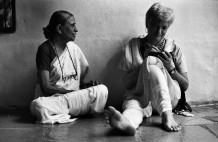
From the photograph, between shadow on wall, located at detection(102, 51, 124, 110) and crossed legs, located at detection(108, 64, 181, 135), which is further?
shadow on wall, located at detection(102, 51, 124, 110)

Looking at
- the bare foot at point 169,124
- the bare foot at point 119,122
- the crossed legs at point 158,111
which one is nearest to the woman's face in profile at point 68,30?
the crossed legs at point 158,111

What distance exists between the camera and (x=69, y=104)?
12.6ft

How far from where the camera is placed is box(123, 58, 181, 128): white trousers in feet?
11.0

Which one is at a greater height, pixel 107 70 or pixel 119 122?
pixel 107 70

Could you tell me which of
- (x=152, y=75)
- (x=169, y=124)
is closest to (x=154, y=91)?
(x=152, y=75)

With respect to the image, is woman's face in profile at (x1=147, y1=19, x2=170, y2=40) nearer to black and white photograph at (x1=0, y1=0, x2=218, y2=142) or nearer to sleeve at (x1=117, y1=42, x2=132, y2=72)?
black and white photograph at (x1=0, y1=0, x2=218, y2=142)

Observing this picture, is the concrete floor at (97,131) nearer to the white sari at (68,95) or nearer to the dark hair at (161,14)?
the white sari at (68,95)

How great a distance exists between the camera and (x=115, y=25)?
14.5ft

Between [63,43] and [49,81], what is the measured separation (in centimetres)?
51

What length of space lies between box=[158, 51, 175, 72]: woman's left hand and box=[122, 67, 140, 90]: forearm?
327 millimetres

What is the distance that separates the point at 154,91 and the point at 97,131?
718 millimetres

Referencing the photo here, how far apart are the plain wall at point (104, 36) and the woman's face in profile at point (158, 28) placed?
2.06 feet

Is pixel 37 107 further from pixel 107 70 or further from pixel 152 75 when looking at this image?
pixel 152 75

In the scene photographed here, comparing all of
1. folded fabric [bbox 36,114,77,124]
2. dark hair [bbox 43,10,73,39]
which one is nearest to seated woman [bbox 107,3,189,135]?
folded fabric [bbox 36,114,77,124]
